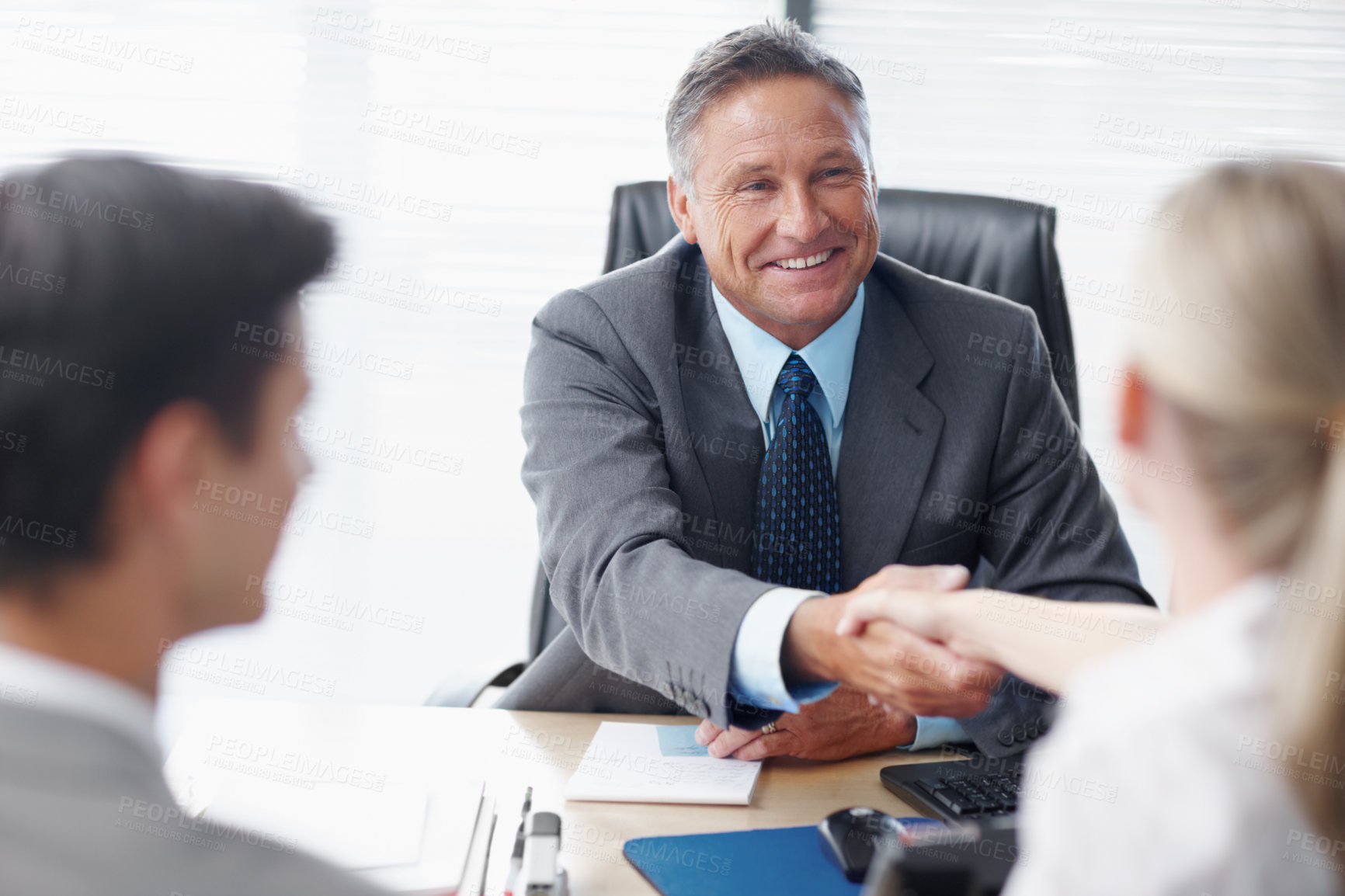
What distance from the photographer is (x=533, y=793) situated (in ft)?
4.22

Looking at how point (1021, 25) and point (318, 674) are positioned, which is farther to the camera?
point (318, 674)

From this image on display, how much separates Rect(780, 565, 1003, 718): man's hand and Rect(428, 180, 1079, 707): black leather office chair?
2.24 feet

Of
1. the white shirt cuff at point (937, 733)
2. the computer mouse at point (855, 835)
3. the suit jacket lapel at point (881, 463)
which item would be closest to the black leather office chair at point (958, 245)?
the suit jacket lapel at point (881, 463)

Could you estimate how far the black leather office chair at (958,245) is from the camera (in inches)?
75.0

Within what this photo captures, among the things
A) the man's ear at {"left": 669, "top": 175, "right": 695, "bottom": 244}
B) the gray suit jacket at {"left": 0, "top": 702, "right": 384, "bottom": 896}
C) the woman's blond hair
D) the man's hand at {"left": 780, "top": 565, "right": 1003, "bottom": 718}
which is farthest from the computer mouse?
the man's ear at {"left": 669, "top": 175, "right": 695, "bottom": 244}

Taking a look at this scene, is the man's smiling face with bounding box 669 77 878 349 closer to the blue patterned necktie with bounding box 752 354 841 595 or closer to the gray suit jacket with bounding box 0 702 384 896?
the blue patterned necktie with bounding box 752 354 841 595

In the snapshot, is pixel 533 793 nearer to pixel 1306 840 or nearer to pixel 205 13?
pixel 1306 840

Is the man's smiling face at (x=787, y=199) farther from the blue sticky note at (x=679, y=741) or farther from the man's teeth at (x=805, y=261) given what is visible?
the blue sticky note at (x=679, y=741)

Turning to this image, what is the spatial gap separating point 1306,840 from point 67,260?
34.7 inches

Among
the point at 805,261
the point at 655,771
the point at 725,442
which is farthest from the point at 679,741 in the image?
the point at 805,261

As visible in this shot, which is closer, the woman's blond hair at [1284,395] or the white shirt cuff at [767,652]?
the woman's blond hair at [1284,395]

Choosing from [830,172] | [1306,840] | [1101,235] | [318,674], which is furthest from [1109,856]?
[318,674]

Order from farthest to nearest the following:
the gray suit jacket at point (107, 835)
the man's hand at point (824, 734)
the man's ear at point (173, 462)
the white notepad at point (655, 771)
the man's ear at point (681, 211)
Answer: the man's ear at point (681, 211), the man's hand at point (824, 734), the white notepad at point (655, 771), the man's ear at point (173, 462), the gray suit jacket at point (107, 835)

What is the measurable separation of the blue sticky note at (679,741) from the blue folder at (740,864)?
232 mm
